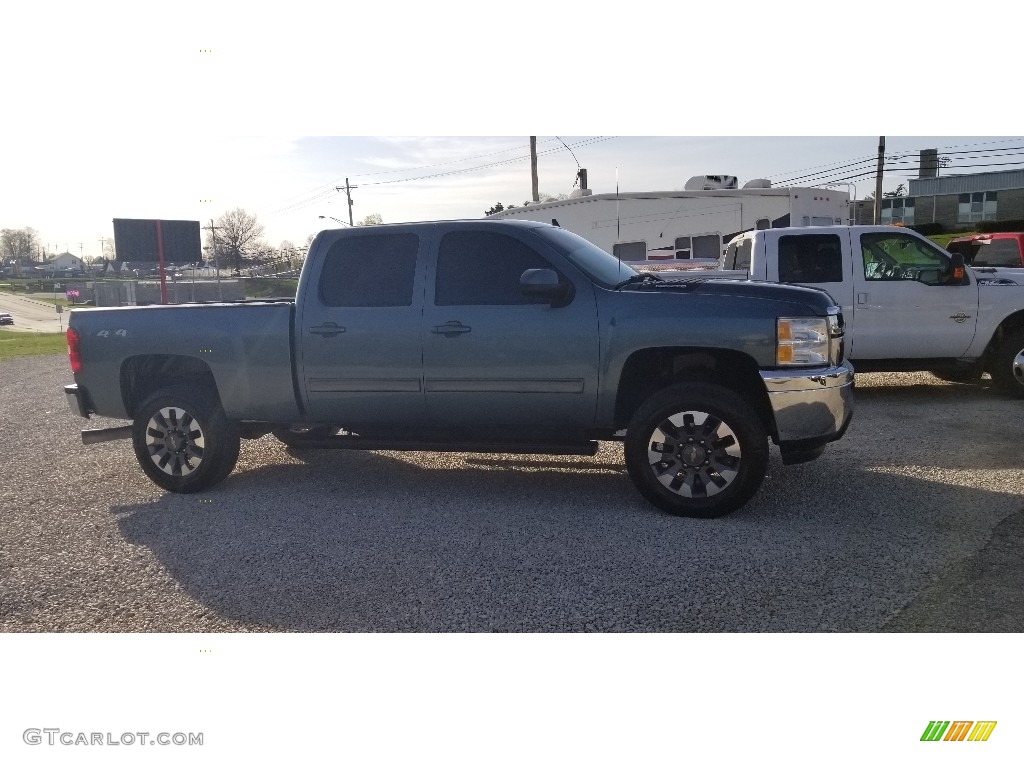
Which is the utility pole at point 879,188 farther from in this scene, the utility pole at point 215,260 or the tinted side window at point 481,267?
the utility pole at point 215,260

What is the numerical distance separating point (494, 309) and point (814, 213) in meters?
10.6

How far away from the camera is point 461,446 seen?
534 cm

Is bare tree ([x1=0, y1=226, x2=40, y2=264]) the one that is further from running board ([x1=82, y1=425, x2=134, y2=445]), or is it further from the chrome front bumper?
the chrome front bumper

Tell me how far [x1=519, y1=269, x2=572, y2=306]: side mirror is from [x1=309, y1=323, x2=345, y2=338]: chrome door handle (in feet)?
4.12

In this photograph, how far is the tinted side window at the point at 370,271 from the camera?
213 inches

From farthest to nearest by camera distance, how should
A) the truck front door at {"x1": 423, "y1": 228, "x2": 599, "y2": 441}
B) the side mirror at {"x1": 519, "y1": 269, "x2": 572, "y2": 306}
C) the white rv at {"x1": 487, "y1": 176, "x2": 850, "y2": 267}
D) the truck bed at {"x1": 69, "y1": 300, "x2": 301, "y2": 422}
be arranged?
1. the white rv at {"x1": 487, "y1": 176, "x2": 850, "y2": 267}
2. the truck bed at {"x1": 69, "y1": 300, "x2": 301, "y2": 422}
3. the truck front door at {"x1": 423, "y1": 228, "x2": 599, "y2": 441}
4. the side mirror at {"x1": 519, "y1": 269, "x2": 572, "y2": 306}

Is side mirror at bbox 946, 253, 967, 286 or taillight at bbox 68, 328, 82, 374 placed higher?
side mirror at bbox 946, 253, 967, 286

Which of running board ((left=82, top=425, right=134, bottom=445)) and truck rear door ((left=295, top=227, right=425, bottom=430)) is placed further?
running board ((left=82, top=425, right=134, bottom=445))

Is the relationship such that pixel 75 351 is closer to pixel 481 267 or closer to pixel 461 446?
pixel 461 446

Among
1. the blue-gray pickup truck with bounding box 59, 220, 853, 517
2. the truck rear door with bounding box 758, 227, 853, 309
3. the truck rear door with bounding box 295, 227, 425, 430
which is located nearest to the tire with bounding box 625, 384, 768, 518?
the blue-gray pickup truck with bounding box 59, 220, 853, 517

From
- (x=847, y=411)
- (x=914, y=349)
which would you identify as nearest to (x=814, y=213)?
(x=914, y=349)

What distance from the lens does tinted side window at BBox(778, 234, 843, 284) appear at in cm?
907
